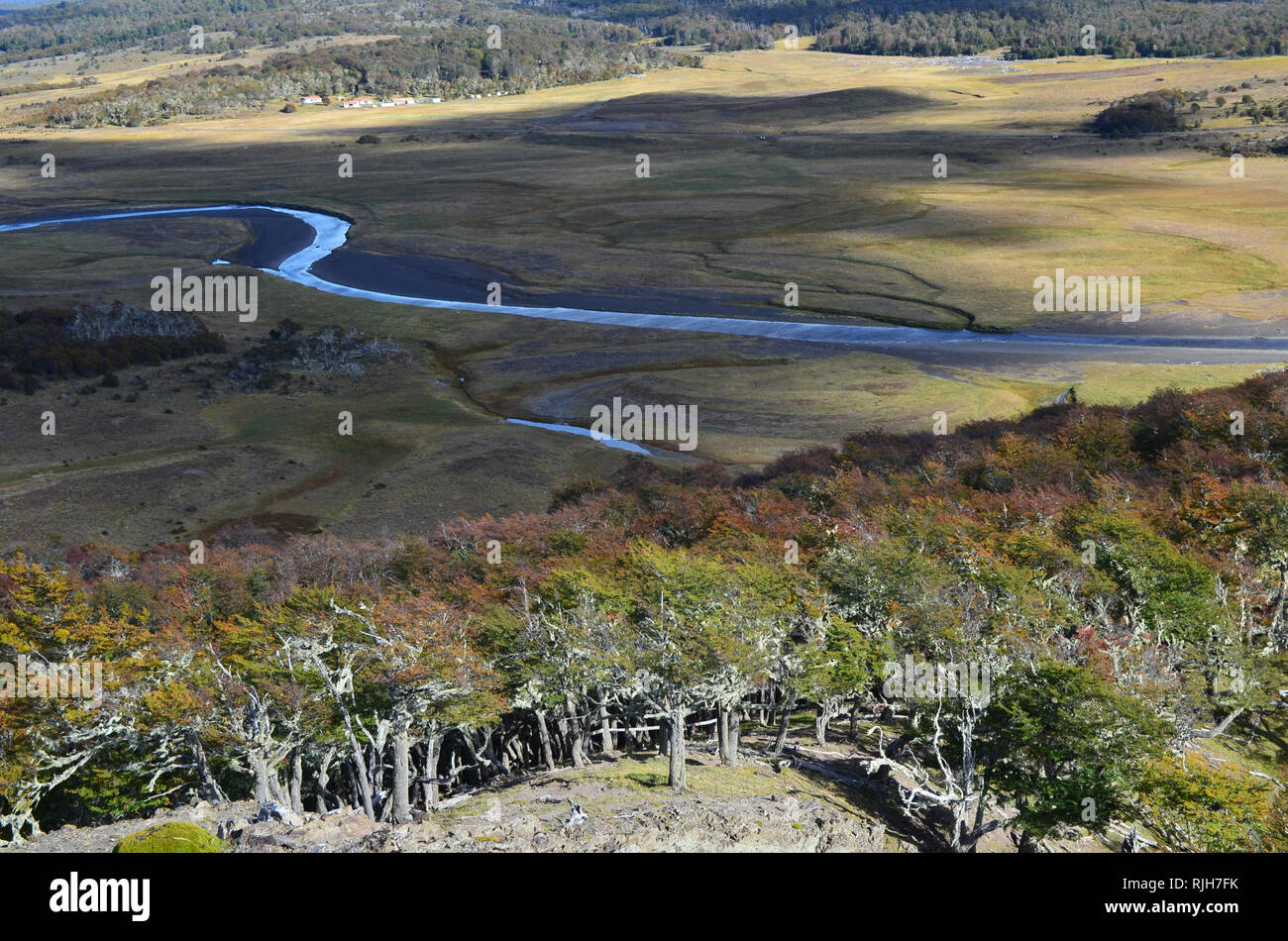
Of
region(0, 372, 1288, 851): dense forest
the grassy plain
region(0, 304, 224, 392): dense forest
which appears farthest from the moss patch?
region(0, 304, 224, 392): dense forest

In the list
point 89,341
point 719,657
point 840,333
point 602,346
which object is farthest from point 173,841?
point 840,333

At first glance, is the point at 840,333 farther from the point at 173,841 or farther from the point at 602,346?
the point at 173,841

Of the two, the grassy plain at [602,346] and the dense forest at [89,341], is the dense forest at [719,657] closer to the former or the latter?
the grassy plain at [602,346]

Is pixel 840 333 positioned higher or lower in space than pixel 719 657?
higher

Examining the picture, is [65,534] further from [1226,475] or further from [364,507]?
[1226,475]

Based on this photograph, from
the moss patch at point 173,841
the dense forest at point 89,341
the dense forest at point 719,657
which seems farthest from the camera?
the dense forest at point 89,341

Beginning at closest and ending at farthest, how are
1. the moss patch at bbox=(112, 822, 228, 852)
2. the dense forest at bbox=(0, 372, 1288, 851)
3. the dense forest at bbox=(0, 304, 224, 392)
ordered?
the moss patch at bbox=(112, 822, 228, 852)
the dense forest at bbox=(0, 372, 1288, 851)
the dense forest at bbox=(0, 304, 224, 392)

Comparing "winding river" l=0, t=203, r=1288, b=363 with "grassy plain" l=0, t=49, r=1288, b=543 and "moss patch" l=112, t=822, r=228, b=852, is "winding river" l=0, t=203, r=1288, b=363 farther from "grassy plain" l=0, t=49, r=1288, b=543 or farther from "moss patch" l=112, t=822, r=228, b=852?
"moss patch" l=112, t=822, r=228, b=852

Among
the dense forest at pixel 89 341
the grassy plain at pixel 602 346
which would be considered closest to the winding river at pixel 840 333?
the grassy plain at pixel 602 346

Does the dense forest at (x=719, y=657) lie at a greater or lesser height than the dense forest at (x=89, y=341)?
lesser
